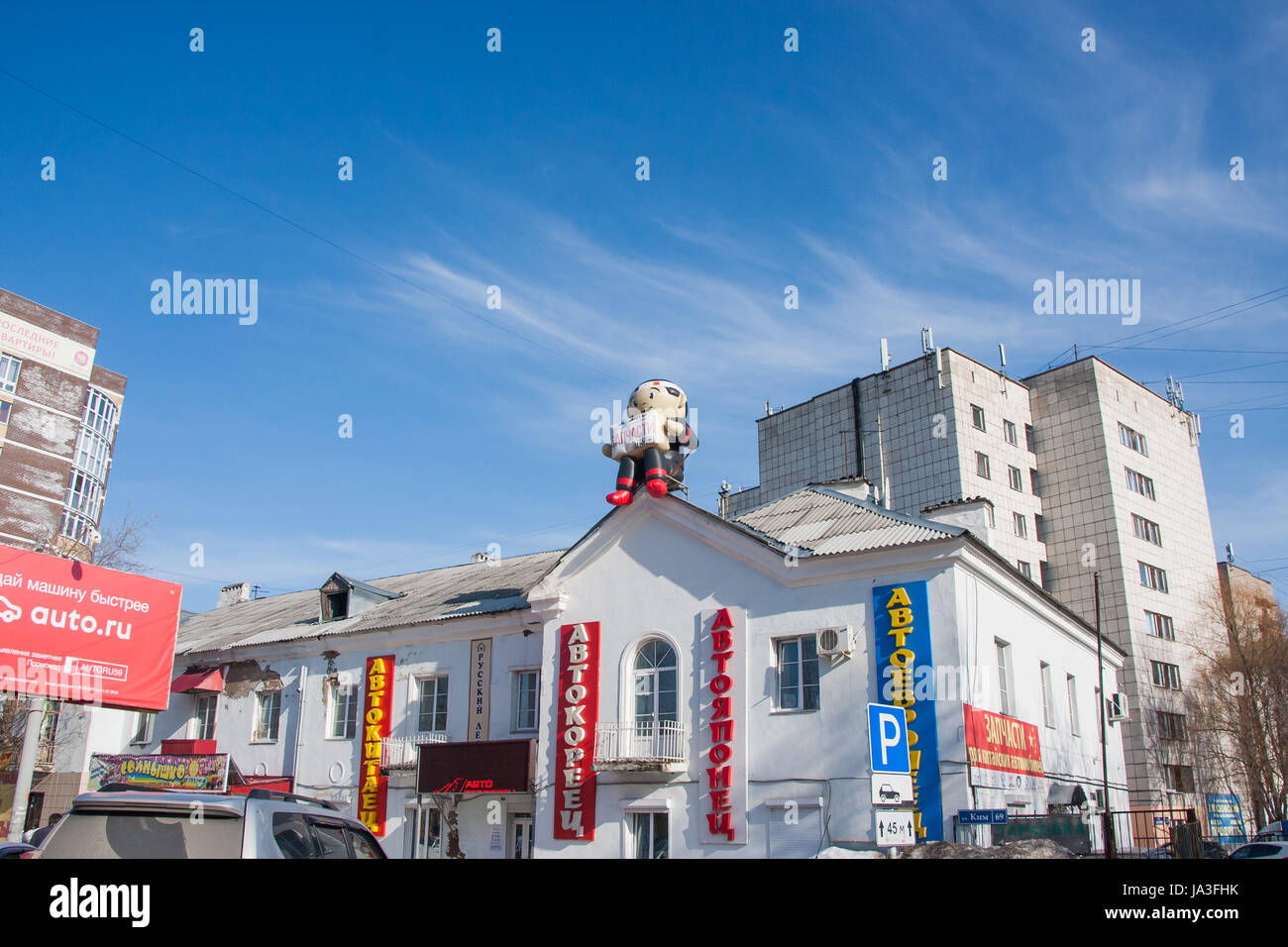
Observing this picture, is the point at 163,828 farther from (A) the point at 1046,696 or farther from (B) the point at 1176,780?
(B) the point at 1176,780

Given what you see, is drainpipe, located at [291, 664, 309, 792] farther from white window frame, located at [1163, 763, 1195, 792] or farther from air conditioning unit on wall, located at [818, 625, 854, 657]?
white window frame, located at [1163, 763, 1195, 792]

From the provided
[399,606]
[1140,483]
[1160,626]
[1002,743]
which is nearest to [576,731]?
[1002,743]

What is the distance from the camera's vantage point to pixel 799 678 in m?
19.3

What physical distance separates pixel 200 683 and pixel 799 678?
20.0 m

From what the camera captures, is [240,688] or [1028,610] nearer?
[1028,610]

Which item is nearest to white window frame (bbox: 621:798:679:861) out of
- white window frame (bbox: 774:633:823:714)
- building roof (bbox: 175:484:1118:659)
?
white window frame (bbox: 774:633:823:714)

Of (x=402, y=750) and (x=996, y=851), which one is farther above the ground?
(x=402, y=750)

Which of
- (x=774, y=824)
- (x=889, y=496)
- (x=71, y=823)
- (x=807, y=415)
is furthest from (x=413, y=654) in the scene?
(x=807, y=415)

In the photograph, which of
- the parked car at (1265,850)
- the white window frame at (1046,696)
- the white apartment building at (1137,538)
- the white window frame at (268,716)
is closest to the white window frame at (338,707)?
the white window frame at (268,716)

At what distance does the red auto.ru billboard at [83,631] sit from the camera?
2064 cm

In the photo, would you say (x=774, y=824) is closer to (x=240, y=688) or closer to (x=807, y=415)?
(x=240, y=688)

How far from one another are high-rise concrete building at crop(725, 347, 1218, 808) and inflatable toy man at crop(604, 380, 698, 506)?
87.7ft

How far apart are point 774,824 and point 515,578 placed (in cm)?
1233
